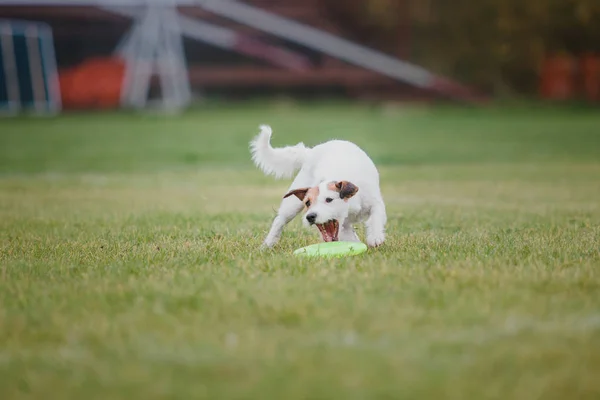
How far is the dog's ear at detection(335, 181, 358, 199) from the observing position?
558 centimetres

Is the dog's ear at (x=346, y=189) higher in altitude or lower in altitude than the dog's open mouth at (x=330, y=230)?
higher

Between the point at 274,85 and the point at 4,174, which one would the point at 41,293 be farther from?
the point at 274,85

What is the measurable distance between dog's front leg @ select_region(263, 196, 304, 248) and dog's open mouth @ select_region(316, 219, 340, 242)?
0.22m

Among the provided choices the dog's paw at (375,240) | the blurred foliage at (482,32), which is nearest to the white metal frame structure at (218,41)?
the blurred foliage at (482,32)

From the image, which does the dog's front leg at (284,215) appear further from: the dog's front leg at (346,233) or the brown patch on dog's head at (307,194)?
the dog's front leg at (346,233)

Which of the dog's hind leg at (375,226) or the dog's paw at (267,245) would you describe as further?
the dog's paw at (267,245)

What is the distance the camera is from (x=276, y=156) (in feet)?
22.0

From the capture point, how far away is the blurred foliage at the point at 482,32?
101 feet

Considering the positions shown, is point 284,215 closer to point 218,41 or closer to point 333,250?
point 333,250

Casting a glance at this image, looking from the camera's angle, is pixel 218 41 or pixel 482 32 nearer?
pixel 218 41

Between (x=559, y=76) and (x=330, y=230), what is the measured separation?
89.7 feet

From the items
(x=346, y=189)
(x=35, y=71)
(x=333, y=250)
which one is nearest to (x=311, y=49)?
(x=35, y=71)

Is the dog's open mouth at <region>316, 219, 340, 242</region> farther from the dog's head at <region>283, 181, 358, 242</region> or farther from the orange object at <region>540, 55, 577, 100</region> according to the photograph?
the orange object at <region>540, 55, 577, 100</region>

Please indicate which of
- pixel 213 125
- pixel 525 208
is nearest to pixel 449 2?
pixel 213 125
